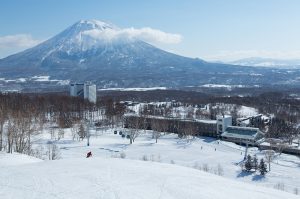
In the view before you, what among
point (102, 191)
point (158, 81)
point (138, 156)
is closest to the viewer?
point (102, 191)

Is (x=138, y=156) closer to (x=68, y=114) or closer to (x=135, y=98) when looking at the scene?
(x=68, y=114)

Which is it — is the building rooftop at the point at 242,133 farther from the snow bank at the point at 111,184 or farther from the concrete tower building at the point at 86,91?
the concrete tower building at the point at 86,91

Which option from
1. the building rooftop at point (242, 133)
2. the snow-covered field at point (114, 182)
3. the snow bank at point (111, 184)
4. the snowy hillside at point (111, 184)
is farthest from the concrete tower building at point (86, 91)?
the snow bank at point (111, 184)

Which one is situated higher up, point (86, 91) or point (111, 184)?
point (86, 91)

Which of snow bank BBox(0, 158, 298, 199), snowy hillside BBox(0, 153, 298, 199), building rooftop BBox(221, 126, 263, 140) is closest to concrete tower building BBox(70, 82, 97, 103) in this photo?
building rooftop BBox(221, 126, 263, 140)

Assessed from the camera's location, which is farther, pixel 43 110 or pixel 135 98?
pixel 135 98

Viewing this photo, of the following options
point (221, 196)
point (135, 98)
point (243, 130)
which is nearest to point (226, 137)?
point (243, 130)

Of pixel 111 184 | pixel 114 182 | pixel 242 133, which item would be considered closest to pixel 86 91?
pixel 242 133

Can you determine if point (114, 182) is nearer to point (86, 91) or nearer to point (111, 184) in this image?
point (111, 184)

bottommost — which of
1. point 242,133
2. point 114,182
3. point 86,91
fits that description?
point 242,133
